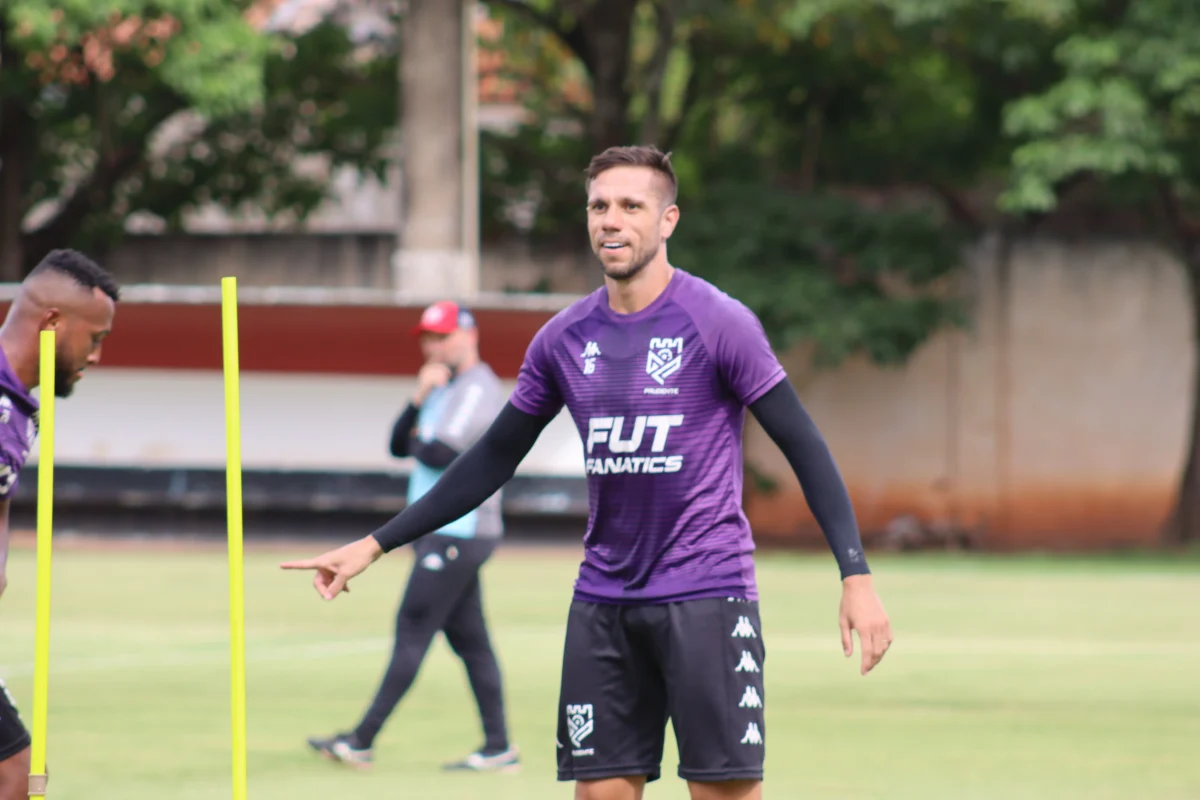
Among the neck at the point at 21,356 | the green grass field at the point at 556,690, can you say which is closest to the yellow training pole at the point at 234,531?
the neck at the point at 21,356

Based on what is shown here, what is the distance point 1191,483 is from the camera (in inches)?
1114

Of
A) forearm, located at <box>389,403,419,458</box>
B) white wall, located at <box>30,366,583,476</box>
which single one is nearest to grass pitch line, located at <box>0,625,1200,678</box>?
forearm, located at <box>389,403,419,458</box>

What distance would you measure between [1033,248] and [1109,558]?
656cm

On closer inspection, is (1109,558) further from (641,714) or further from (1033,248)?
(641,714)

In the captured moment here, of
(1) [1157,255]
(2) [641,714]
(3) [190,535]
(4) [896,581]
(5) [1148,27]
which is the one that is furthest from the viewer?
(1) [1157,255]

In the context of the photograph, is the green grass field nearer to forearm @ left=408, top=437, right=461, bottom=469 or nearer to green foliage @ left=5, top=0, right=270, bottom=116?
forearm @ left=408, top=437, right=461, bottom=469

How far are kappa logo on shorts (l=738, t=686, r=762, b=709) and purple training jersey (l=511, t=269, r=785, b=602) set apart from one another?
0.83ft

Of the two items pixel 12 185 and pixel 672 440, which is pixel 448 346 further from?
pixel 12 185

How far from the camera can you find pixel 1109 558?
84.4 ft

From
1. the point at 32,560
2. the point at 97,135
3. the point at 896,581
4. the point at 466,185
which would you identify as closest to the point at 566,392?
the point at 896,581

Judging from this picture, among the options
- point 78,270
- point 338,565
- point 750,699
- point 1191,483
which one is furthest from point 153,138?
point 750,699

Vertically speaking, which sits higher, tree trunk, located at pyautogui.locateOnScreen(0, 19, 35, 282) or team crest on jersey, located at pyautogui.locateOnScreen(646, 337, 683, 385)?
tree trunk, located at pyautogui.locateOnScreen(0, 19, 35, 282)

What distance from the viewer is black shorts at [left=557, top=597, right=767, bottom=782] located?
17.0 ft

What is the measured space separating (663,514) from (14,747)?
6.79ft
